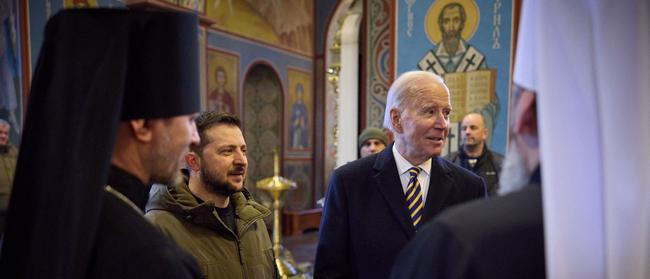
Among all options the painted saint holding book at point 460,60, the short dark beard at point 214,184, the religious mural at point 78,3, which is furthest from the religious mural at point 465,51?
the religious mural at point 78,3

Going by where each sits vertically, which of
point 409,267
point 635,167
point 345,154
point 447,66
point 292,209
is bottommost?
point 292,209

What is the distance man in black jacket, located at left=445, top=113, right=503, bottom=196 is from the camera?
4.27 meters

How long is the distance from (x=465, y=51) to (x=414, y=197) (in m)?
3.05

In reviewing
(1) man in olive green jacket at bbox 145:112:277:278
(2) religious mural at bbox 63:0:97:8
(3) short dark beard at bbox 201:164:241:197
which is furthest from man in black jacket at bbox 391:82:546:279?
(2) religious mural at bbox 63:0:97:8

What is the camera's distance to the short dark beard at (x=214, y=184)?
6.96ft

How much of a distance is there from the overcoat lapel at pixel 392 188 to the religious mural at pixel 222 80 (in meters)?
7.55

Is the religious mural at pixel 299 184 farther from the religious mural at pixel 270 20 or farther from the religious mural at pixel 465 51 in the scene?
the religious mural at pixel 465 51

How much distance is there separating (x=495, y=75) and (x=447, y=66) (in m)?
0.52

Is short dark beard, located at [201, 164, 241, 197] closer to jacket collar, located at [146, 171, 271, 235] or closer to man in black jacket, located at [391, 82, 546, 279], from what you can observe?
jacket collar, located at [146, 171, 271, 235]

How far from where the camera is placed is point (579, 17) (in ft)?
2.87

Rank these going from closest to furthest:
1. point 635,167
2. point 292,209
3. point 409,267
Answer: point 635,167
point 409,267
point 292,209

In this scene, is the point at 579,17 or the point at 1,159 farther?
the point at 1,159

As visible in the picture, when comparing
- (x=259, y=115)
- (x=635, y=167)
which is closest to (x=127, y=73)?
(x=635, y=167)

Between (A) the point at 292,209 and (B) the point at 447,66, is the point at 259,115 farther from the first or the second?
(B) the point at 447,66
